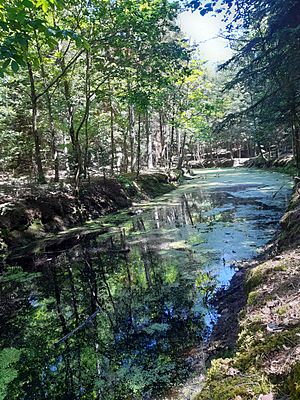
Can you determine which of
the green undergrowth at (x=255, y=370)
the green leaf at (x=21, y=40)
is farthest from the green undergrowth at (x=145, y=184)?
the green undergrowth at (x=255, y=370)

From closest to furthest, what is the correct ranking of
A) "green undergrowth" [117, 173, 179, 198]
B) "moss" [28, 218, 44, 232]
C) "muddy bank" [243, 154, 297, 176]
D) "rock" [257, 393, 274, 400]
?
1. "rock" [257, 393, 274, 400]
2. "moss" [28, 218, 44, 232]
3. "green undergrowth" [117, 173, 179, 198]
4. "muddy bank" [243, 154, 297, 176]

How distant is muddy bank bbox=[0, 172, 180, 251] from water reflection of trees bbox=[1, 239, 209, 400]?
3305mm

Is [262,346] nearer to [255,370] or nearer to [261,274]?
[255,370]

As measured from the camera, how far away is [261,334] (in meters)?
2.30

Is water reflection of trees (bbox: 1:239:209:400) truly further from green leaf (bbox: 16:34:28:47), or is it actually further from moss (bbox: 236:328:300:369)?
green leaf (bbox: 16:34:28:47)

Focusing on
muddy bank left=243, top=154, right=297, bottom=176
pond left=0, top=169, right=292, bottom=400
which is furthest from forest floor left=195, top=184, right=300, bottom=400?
muddy bank left=243, top=154, right=297, bottom=176

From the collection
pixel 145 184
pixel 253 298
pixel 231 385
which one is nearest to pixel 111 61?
pixel 145 184

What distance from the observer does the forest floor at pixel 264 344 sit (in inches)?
67.2

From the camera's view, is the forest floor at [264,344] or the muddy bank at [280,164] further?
the muddy bank at [280,164]

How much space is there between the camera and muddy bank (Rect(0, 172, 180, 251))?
9.72 metres

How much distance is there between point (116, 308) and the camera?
→ 15.5 feet

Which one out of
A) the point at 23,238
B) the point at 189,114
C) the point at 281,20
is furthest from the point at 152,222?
the point at 189,114

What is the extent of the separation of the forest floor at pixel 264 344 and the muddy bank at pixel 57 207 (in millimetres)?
7780

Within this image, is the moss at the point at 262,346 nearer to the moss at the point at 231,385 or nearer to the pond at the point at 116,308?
the moss at the point at 231,385
